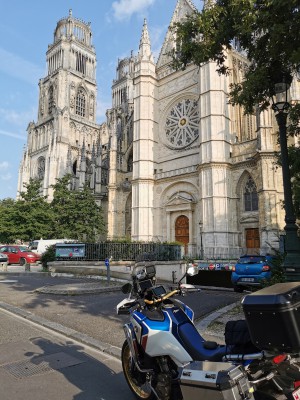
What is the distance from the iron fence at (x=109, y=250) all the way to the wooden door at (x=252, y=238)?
9150 millimetres

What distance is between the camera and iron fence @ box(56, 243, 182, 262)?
55.3ft

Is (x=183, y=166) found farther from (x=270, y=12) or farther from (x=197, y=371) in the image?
(x=197, y=371)

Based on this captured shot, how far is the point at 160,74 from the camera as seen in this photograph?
3228cm

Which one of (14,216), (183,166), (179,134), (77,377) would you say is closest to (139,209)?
(183,166)

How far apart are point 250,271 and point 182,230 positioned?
17.5 meters

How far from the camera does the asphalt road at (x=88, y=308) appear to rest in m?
6.11

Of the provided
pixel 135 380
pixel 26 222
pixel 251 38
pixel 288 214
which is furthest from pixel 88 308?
pixel 26 222

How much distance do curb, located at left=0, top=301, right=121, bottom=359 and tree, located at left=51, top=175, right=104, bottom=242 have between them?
24.8 m

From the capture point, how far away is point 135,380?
350 centimetres

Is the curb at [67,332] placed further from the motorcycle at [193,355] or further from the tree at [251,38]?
the tree at [251,38]

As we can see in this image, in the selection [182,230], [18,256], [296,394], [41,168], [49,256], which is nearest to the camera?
[296,394]

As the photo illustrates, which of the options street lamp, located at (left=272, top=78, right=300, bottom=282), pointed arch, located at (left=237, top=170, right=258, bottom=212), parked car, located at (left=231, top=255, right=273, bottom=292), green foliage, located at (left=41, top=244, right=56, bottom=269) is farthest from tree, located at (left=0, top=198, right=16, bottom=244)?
street lamp, located at (left=272, top=78, right=300, bottom=282)

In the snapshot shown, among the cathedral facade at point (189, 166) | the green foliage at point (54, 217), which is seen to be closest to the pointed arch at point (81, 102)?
the cathedral facade at point (189, 166)

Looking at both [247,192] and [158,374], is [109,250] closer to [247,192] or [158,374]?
[247,192]
